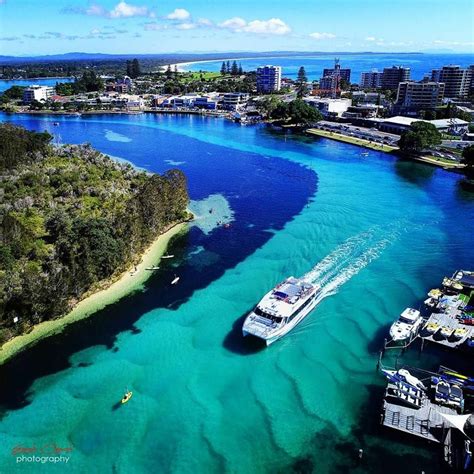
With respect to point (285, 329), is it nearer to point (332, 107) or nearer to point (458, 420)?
point (458, 420)

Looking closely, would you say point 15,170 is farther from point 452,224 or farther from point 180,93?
point 180,93

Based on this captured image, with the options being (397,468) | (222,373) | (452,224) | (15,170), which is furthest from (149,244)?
(452,224)

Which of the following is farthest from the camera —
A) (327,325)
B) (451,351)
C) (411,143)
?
(411,143)

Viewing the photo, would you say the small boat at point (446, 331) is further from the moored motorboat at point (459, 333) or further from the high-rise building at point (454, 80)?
the high-rise building at point (454, 80)

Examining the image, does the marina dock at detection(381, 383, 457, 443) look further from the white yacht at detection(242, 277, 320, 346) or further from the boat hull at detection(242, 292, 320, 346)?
the white yacht at detection(242, 277, 320, 346)

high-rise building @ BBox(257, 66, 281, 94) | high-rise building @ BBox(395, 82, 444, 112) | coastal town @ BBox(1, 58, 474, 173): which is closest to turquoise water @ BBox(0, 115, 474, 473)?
coastal town @ BBox(1, 58, 474, 173)

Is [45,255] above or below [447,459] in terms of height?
above

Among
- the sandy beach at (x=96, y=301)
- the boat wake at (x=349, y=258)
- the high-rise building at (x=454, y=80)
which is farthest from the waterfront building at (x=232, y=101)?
the sandy beach at (x=96, y=301)
